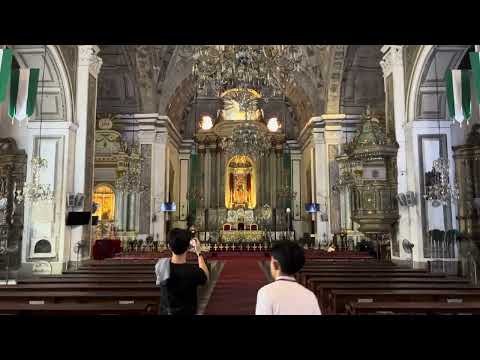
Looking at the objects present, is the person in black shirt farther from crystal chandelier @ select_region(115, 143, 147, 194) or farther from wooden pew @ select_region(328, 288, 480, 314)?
crystal chandelier @ select_region(115, 143, 147, 194)

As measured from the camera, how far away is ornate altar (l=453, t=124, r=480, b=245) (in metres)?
9.73

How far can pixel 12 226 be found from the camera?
396 inches

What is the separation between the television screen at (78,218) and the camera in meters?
9.66

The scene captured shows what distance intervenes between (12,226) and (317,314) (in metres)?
9.77

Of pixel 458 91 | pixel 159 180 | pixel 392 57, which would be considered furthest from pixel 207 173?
pixel 458 91

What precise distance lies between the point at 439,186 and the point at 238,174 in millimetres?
16092

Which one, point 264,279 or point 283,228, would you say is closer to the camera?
point 264,279

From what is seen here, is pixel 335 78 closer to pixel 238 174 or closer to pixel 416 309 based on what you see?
pixel 238 174

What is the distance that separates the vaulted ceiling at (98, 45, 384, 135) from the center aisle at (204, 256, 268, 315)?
857 centimetres

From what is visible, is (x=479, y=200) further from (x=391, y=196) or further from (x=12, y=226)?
(x=12, y=226)

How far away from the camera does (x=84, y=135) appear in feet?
34.3

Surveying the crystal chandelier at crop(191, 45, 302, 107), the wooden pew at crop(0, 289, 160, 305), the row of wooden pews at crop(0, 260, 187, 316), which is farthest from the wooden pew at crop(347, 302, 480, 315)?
the crystal chandelier at crop(191, 45, 302, 107)

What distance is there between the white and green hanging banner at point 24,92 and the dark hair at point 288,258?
7184 millimetres
